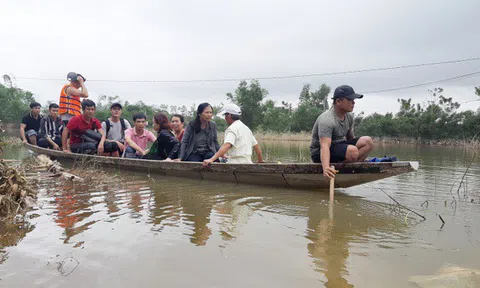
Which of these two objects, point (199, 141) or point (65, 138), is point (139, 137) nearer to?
point (199, 141)

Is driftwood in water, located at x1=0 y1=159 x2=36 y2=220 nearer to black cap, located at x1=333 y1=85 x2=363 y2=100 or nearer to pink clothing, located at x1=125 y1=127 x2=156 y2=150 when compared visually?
pink clothing, located at x1=125 y1=127 x2=156 y2=150

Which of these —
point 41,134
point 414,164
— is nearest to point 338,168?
point 414,164

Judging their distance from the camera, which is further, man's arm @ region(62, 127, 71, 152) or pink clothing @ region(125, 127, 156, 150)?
man's arm @ region(62, 127, 71, 152)

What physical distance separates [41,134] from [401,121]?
28006mm

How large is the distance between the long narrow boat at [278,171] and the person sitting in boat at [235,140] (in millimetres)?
230

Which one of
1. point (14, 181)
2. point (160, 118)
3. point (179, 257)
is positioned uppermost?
point (160, 118)

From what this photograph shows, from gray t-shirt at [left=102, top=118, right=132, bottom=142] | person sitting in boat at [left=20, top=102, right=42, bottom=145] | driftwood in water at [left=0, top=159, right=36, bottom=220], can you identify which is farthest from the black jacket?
person sitting in boat at [left=20, top=102, right=42, bottom=145]

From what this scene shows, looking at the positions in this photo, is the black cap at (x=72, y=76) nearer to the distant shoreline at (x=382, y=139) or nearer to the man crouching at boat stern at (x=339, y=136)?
the man crouching at boat stern at (x=339, y=136)

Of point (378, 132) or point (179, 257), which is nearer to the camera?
point (179, 257)

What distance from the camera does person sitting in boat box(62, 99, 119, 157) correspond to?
6.50m

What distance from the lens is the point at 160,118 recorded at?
18.0 feet

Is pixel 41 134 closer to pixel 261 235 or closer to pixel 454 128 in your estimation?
pixel 261 235

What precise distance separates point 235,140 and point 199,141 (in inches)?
34.4

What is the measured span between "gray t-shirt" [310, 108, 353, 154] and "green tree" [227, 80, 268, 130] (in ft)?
112
